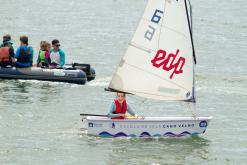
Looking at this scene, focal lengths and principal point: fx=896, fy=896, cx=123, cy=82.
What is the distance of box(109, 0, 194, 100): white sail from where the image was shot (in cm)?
3225

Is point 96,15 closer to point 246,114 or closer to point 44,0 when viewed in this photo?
point 44,0

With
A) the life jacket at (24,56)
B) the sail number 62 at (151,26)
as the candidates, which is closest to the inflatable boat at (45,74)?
the life jacket at (24,56)

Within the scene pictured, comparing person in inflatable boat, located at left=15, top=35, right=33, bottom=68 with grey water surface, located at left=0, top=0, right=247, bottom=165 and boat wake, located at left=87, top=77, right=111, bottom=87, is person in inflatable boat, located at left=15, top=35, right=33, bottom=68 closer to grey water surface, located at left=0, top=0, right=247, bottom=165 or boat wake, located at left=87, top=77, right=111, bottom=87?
grey water surface, located at left=0, top=0, right=247, bottom=165

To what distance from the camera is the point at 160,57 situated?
32.8m

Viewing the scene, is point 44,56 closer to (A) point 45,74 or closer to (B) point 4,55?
(A) point 45,74

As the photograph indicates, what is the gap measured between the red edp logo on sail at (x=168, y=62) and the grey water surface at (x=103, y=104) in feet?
8.64

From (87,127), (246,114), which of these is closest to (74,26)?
(246,114)

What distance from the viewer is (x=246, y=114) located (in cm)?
3825

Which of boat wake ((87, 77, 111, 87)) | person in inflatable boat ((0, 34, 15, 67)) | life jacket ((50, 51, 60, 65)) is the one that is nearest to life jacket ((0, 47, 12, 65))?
person in inflatable boat ((0, 34, 15, 67))

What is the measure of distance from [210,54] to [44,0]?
31659 mm

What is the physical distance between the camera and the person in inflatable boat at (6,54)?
1690 inches

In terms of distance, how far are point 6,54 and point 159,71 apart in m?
12.2

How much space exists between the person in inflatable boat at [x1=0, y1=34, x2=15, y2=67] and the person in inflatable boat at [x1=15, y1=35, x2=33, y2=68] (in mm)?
258

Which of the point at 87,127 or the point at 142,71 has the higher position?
the point at 142,71
